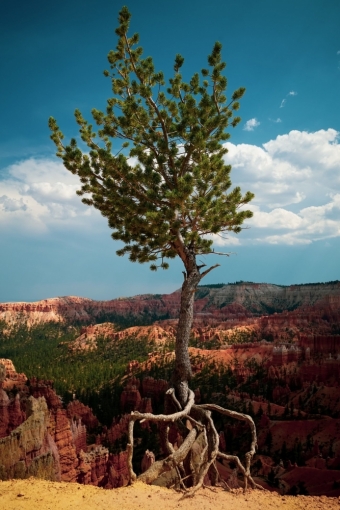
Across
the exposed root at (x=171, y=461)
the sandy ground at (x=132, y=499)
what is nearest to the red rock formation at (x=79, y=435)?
the sandy ground at (x=132, y=499)

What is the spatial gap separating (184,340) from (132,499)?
378cm

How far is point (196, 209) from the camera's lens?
870cm

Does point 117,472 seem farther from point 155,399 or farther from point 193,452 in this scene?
point 155,399

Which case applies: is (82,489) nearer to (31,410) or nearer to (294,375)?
(31,410)

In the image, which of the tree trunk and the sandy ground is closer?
the sandy ground

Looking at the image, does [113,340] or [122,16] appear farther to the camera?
[113,340]

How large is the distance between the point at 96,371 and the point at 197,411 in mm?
58917

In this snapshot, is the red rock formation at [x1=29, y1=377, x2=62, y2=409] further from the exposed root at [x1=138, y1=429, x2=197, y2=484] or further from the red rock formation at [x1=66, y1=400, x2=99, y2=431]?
the exposed root at [x1=138, y1=429, x2=197, y2=484]

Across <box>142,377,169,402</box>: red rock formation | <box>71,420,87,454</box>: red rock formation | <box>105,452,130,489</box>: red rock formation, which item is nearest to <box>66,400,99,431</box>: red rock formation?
<box>71,420,87,454</box>: red rock formation

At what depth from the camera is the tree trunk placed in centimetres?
882

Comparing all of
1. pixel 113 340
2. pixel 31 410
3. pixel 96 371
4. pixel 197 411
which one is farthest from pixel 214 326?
pixel 197 411

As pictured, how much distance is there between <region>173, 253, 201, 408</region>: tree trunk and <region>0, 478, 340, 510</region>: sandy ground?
92.5 inches

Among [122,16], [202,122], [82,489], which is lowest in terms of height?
[82,489]

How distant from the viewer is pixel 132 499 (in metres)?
5.92
